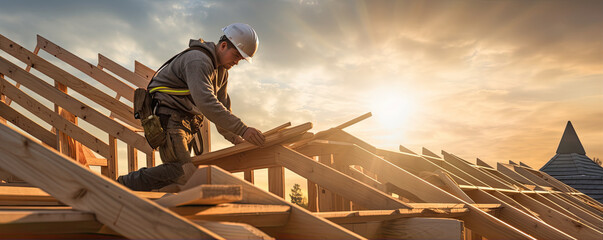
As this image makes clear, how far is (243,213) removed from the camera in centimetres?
204

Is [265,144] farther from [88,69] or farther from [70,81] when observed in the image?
[88,69]

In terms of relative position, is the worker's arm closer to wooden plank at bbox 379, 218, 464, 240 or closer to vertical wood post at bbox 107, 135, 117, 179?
wooden plank at bbox 379, 218, 464, 240

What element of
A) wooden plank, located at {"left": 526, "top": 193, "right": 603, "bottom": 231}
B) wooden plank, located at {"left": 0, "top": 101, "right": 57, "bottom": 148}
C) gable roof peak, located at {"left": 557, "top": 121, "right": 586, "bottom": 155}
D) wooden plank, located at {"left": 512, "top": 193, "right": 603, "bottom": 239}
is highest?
gable roof peak, located at {"left": 557, "top": 121, "right": 586, "bottom": 155}

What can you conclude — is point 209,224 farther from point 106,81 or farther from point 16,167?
point 106,81

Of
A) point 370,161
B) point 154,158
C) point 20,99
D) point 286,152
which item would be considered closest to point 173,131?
point 286,152

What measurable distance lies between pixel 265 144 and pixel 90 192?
6.62ft

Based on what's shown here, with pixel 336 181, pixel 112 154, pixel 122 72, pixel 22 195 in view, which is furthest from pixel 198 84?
pixel 122 72

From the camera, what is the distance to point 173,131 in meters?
3.82

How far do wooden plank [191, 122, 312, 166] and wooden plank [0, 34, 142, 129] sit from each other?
1475 millimetres

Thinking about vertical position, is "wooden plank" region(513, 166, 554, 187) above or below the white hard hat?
above

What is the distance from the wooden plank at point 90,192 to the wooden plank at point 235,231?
0.22 meters

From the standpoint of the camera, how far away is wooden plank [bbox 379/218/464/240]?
2732mm

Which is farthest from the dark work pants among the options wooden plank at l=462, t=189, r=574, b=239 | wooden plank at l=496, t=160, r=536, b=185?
wooden plank at l=496, t=160, r=536, b=185

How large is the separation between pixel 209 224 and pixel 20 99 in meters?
5.68
